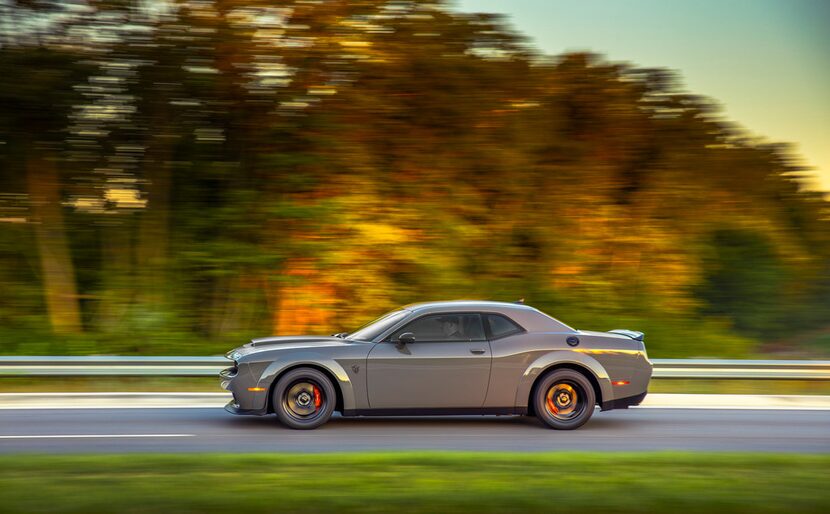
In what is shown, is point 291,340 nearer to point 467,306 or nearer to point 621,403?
point 467,306

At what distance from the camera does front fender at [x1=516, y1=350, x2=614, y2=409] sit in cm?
1052

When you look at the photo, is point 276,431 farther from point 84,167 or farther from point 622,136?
point 622,136

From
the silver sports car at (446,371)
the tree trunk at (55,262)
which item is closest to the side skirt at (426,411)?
the silver sports car at (446,371)

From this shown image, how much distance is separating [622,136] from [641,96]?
0.82 meters

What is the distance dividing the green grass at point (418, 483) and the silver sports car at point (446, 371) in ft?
6.12

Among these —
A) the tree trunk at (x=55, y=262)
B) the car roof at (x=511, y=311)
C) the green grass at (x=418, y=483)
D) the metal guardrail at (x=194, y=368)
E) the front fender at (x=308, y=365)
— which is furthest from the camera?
the tree trunk at (x=55, y=262)

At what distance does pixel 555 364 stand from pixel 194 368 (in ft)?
18.2

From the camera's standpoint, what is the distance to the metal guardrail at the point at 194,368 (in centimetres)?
1362

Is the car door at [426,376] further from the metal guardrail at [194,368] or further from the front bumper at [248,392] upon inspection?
the metal guardrail at [194,368]

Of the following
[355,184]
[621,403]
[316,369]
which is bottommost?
[621,403]

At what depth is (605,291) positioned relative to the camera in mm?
18844

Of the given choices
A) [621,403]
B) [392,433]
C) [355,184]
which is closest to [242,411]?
[392,433]

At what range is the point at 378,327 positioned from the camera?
10891 millimetres

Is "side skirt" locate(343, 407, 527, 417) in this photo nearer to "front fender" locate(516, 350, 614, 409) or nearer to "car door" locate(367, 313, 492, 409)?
"car door" locate(367, 313, 492, 409)
